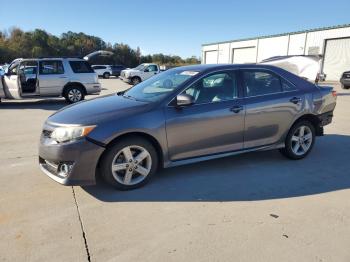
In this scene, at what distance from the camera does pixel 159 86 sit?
477 centimetres

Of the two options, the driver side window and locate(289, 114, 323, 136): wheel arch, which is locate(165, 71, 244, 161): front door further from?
locate(289, 114, 323, 136): wheel arch

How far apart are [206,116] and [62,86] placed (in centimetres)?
928

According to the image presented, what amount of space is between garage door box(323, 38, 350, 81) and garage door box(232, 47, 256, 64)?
34.0 ft

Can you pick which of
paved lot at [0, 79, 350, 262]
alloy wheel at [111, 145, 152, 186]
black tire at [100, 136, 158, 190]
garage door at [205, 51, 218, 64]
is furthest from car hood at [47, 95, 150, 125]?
garage door at [205, 51, 218, 64]

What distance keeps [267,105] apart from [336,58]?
30069mm

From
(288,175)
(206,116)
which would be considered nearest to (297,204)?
(288,175)

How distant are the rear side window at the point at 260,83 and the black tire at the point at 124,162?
1.77 m

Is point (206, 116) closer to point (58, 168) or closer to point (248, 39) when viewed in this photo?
point (58, 168)

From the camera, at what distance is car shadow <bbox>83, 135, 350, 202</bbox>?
3.92m

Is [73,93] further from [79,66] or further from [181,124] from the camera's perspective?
[181,124]

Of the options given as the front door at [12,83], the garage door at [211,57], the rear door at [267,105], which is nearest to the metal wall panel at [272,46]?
the garage door at [211,57]

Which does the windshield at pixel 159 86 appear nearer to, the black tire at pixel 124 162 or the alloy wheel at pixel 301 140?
the black tire at pixel 124 162

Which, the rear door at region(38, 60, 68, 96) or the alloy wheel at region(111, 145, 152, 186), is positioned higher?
the rear door at region(38, 60, 68, 96)

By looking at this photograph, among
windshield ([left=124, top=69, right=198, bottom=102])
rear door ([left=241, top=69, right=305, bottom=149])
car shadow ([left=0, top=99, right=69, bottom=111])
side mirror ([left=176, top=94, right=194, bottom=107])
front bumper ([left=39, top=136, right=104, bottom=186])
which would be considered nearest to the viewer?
front bumper ([left=39, top=136, right=104, bottom=186])
